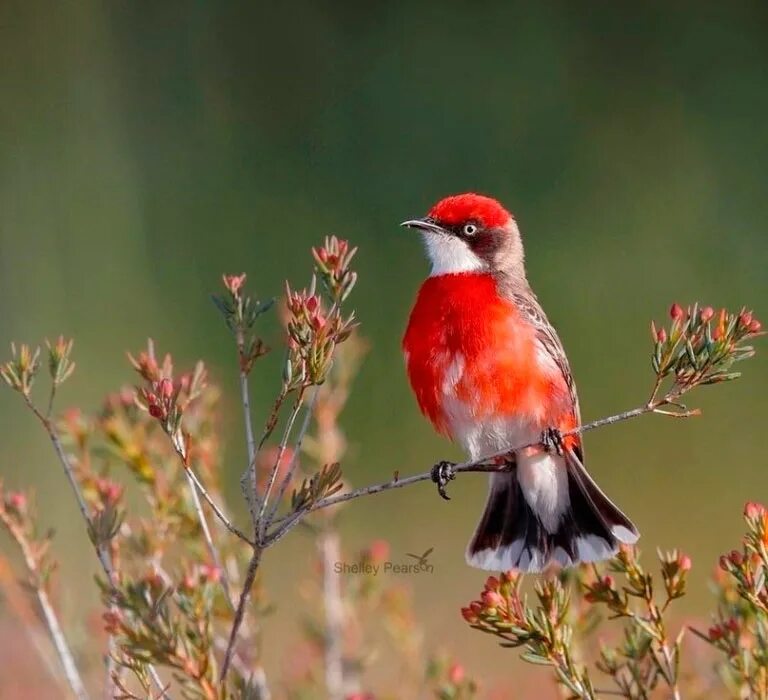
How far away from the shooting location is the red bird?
248cm

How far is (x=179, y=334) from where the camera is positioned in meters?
A: 5.78

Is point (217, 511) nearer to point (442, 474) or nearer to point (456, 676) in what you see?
point (456, 676)

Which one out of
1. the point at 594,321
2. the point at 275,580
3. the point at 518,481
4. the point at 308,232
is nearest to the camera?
the point at 518,481

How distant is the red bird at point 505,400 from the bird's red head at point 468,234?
0.43ft

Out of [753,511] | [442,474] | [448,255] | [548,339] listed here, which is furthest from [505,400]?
[753,511]

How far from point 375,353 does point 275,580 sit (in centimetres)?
135

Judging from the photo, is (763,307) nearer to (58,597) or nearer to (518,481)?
(518,481)

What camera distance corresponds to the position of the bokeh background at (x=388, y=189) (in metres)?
5.19

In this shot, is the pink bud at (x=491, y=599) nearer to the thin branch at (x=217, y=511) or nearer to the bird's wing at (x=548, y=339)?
the thin branch at (x=217, y=511)

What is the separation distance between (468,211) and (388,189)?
336 cm

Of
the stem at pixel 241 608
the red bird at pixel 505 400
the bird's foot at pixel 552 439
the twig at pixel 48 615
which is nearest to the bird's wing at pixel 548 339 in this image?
the red bird at pixel 505 400

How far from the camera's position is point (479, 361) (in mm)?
2531

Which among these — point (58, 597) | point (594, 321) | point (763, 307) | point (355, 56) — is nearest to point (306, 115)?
point (355, 56)

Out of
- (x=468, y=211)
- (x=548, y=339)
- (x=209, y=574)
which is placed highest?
(x=468, y=211)
